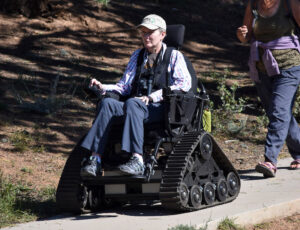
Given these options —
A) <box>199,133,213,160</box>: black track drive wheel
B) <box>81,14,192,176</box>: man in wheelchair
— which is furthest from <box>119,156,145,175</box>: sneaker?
<box>199,133,213,160</box>: black track drive wheel

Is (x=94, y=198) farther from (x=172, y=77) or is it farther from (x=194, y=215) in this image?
(x=172, y=77)

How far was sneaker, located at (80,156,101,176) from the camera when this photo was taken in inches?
204

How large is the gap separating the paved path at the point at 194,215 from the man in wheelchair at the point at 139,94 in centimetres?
41

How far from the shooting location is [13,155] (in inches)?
311

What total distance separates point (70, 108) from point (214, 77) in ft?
11.3

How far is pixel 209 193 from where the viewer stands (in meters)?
5.54

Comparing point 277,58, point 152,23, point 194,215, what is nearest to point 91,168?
point 194,215

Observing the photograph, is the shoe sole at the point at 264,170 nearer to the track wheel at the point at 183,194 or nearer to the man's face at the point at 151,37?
the track wheel at the point at 183,194

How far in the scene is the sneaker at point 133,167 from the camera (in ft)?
16.7

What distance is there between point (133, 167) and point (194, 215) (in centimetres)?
63

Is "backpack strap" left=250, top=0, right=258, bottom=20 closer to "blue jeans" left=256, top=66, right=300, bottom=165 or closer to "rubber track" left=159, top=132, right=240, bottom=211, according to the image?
"blue jeans" left=256, top=66, right=300, bottom=165

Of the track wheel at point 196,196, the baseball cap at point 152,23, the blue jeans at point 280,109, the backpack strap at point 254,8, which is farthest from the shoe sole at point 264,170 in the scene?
the baseball cap at point 152,23

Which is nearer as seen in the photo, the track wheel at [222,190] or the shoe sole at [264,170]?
the track wheel at [222,190]

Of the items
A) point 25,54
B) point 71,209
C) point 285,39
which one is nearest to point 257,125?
point 285,39
